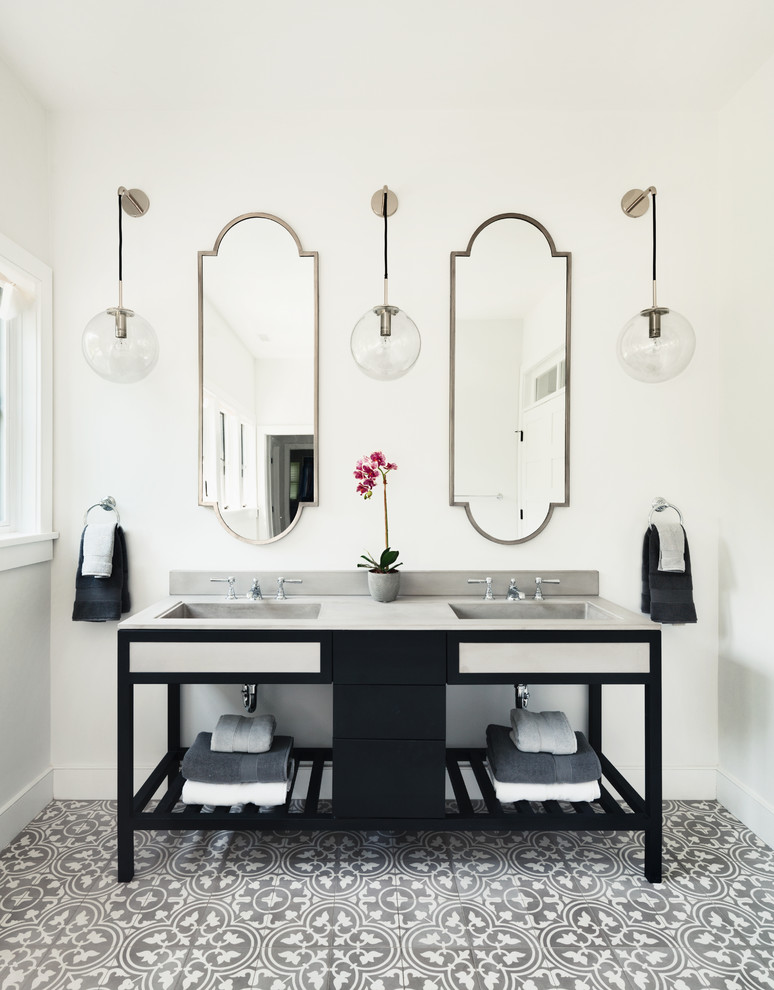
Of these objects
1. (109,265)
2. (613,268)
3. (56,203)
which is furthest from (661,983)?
(56,203)

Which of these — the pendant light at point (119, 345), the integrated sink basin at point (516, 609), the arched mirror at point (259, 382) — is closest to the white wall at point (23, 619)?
the pendant light at point (119, 345)

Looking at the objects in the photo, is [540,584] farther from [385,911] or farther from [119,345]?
[119,345]

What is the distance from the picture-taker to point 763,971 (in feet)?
4.81

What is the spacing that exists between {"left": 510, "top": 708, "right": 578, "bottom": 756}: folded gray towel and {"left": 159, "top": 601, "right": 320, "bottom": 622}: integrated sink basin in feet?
2.60

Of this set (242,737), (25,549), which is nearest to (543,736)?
(242,737)

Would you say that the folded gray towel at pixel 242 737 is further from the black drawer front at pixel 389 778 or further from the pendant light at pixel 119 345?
the pendant light at pixel 119 345

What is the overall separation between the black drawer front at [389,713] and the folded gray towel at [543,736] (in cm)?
31

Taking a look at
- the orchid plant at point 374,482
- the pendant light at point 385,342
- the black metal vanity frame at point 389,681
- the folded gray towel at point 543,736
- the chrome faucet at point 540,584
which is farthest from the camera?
the chrome faucet at point 540,584

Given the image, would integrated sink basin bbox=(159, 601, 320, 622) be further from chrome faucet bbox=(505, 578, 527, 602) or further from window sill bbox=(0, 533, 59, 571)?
chrome faucet bbox=(505, 578, 527, 602)

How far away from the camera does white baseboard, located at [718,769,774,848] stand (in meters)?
2.01

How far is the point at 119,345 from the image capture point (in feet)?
6.54

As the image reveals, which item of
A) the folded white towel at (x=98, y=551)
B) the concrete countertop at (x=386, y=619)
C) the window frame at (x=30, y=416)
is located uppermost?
the window frame at (x=30, y=416)

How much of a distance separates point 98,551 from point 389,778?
4.23 ft

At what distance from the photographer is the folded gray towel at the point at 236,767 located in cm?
186
